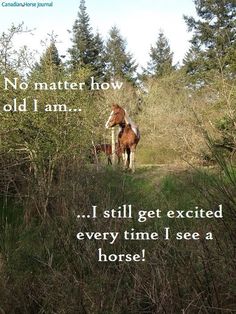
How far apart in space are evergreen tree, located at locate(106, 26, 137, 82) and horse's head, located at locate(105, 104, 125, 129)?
28.6 meters

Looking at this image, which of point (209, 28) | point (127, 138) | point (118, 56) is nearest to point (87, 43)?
point (118, 56)

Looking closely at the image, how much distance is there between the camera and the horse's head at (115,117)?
9.04 m

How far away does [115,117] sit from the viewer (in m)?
9.59

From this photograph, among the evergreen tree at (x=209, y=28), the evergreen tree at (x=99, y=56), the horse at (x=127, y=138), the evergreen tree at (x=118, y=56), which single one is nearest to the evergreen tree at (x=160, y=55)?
the evergreen tree at (x=118, y=56)

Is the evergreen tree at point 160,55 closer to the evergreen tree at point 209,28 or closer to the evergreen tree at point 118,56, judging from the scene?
the evergreen tree at point 118,56

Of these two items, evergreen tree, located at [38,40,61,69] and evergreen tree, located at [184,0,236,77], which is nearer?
evergreen tree, located at [38,40,61,69]

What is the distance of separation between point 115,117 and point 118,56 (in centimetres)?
3195

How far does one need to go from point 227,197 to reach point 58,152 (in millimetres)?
4049

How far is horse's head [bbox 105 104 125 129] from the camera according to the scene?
9.04 meters

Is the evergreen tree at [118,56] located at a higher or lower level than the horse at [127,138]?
higher

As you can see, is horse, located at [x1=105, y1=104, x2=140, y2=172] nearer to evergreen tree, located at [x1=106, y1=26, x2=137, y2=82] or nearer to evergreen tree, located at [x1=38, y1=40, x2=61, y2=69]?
evergreen tree, located at [x1=38, y1=40, x2=61, y2=69]

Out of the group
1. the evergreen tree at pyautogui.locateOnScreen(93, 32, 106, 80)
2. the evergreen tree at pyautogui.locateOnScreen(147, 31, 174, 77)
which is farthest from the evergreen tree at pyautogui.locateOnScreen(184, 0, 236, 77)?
the evergreen tree at pyautogui.locateOnScreen(147, 31, 174, 77)

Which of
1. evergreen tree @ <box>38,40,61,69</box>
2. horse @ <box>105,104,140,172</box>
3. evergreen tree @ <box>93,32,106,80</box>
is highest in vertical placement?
evergreen tree @ <box>93,32,106,80</box>

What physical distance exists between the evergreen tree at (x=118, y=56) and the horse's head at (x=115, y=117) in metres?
→ 28.6
